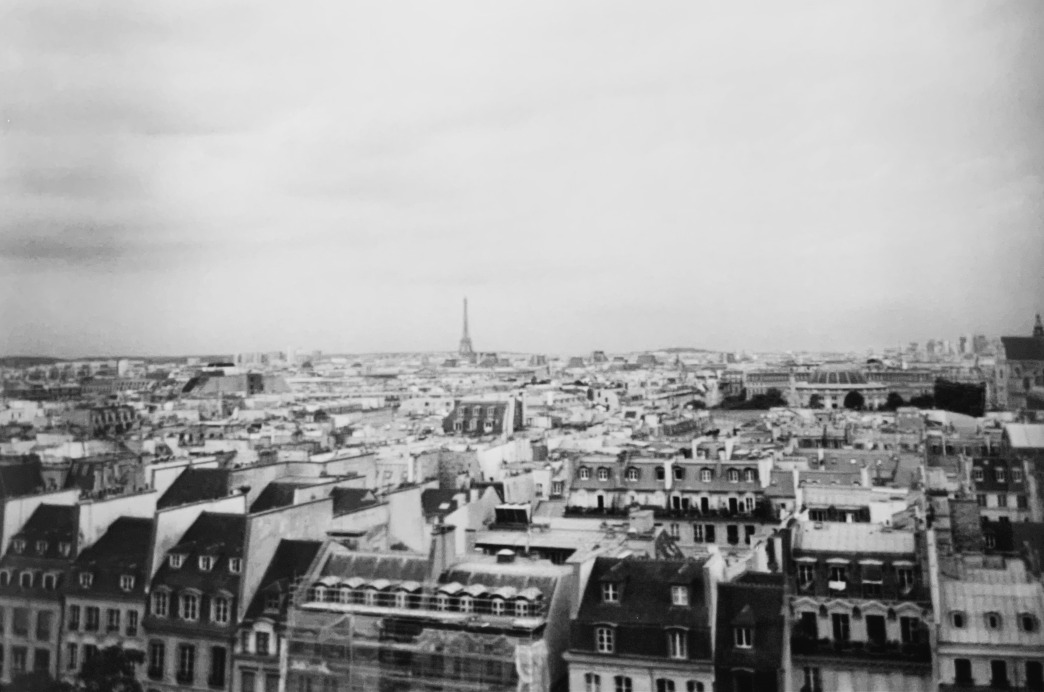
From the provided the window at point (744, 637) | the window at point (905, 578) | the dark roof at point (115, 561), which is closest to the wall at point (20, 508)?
the dark roof at point (115, 561)

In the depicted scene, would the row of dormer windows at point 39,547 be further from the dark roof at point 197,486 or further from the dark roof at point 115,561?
the dark roof at point 197,486

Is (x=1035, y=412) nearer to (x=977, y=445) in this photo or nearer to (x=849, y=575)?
(x=977, y=445)

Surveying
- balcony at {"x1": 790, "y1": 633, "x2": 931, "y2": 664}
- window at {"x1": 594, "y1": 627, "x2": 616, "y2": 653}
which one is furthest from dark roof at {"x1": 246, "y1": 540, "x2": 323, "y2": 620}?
balcony at {"x1": 790, "y1": 633, "x2": 931, "y2": 664}

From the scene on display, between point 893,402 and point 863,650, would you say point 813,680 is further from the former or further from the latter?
point 893,402

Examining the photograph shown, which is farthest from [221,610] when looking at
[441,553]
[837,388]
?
[837,388]

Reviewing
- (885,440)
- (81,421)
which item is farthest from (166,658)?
(885,440)

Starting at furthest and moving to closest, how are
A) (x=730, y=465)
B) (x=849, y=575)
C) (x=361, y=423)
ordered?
(x=361, y=423), (x=730, y=465), (x=849, y=575)

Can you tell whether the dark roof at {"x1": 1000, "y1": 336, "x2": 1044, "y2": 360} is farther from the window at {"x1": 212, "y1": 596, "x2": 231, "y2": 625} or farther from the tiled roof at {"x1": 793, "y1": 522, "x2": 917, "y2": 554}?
the window at {"x1": 212, "y1": 596, "x2": 231, "y2": 625}
